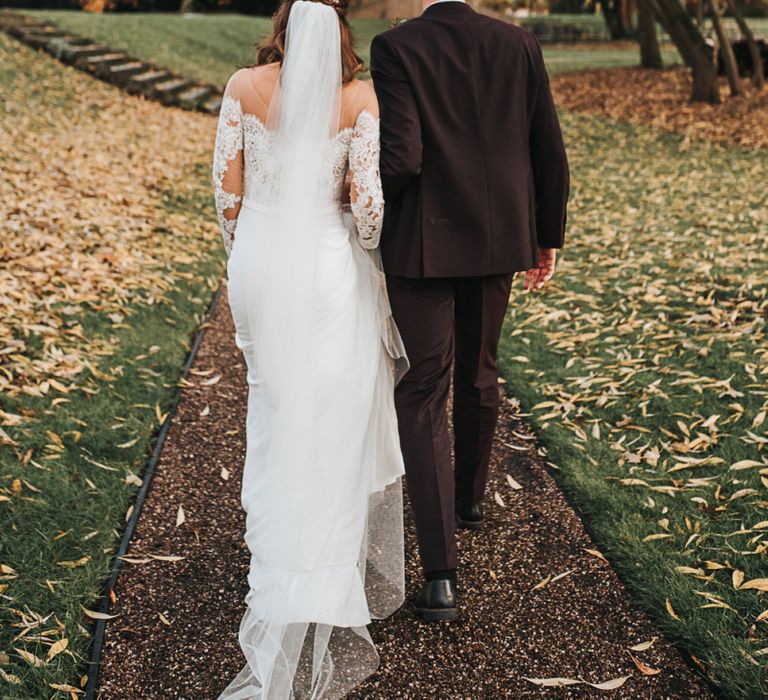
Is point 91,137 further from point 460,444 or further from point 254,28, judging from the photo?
point 254,28

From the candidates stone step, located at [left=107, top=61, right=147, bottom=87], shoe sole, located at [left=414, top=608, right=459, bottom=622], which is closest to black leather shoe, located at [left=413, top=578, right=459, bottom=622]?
shoe sole, located at [left=414, top=608, right=459, bottom=622]

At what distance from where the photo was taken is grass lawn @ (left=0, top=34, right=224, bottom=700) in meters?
3.14

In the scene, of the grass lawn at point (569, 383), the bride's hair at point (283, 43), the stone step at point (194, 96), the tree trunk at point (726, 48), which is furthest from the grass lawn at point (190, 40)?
the bride's hair at point (283, 43)

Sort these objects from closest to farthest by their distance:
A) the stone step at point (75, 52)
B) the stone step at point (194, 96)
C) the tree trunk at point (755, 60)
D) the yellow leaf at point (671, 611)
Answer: the yellow leaf at point (671, 611)
the stone step at point (194, 96)
the stone step at point (75, 52)
the tree trunk at point (755, 60)

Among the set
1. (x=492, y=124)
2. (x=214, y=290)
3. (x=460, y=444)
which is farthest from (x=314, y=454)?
(x=214, y=290)

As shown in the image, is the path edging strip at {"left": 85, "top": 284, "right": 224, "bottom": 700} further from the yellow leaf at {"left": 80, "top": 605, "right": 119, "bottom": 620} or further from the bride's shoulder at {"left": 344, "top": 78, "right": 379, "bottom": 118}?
the bride's shoulder at {"left": 344, "top": 78, "right": 379, "bottom": 118}

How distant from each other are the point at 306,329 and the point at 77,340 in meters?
3.43

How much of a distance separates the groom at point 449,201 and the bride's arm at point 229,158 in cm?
51

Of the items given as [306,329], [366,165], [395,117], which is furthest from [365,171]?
[306,329]

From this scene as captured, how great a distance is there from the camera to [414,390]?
117 inches

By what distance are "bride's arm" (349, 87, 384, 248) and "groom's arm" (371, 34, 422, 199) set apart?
4cm

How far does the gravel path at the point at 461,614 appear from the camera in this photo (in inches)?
107

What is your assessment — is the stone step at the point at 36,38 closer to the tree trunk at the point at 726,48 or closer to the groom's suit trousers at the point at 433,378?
the tree trunk at the point at 726,48

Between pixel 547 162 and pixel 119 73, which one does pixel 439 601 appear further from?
pixel 119 73
